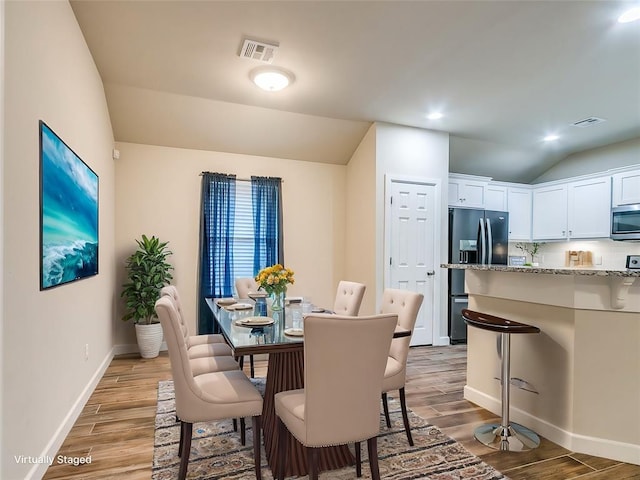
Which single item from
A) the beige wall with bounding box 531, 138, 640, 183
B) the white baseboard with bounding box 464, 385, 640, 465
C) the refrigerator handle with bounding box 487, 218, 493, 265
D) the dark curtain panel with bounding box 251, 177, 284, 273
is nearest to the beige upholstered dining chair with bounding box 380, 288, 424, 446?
→ the white baseboard with bounding box 464, 385, 640, 465

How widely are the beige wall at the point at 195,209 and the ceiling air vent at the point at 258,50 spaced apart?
2.00 metres

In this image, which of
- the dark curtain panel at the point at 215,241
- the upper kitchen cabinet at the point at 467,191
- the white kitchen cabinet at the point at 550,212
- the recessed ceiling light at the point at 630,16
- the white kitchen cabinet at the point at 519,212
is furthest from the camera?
the white kitchen cabinet at the point at 519,212

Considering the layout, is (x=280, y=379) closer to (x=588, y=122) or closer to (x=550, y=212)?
(x=588, y=122)

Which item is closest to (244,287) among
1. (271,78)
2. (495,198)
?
(271,78)

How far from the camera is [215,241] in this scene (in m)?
4.82

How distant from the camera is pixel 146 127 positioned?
433 cm

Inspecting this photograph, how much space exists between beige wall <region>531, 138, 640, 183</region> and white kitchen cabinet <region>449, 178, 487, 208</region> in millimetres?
1583

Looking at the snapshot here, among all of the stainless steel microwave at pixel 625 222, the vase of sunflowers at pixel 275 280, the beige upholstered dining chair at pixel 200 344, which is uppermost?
the stainless steel microwave at pixel 625 222

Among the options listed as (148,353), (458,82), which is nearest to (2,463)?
(148,353)

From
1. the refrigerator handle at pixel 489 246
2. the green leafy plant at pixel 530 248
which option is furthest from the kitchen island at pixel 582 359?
the green leafy plant at pixel 530 248

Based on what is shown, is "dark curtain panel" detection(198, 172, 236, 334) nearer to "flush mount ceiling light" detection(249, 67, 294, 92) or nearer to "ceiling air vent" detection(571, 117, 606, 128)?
"flush mount ceiling light" detection(249, 67, 294, 92)

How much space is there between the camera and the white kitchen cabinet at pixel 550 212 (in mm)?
5758

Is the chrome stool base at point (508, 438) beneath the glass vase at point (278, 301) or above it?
beneath

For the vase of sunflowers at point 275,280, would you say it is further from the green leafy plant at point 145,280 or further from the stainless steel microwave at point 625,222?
the stainless steel microwave at point 625,222
